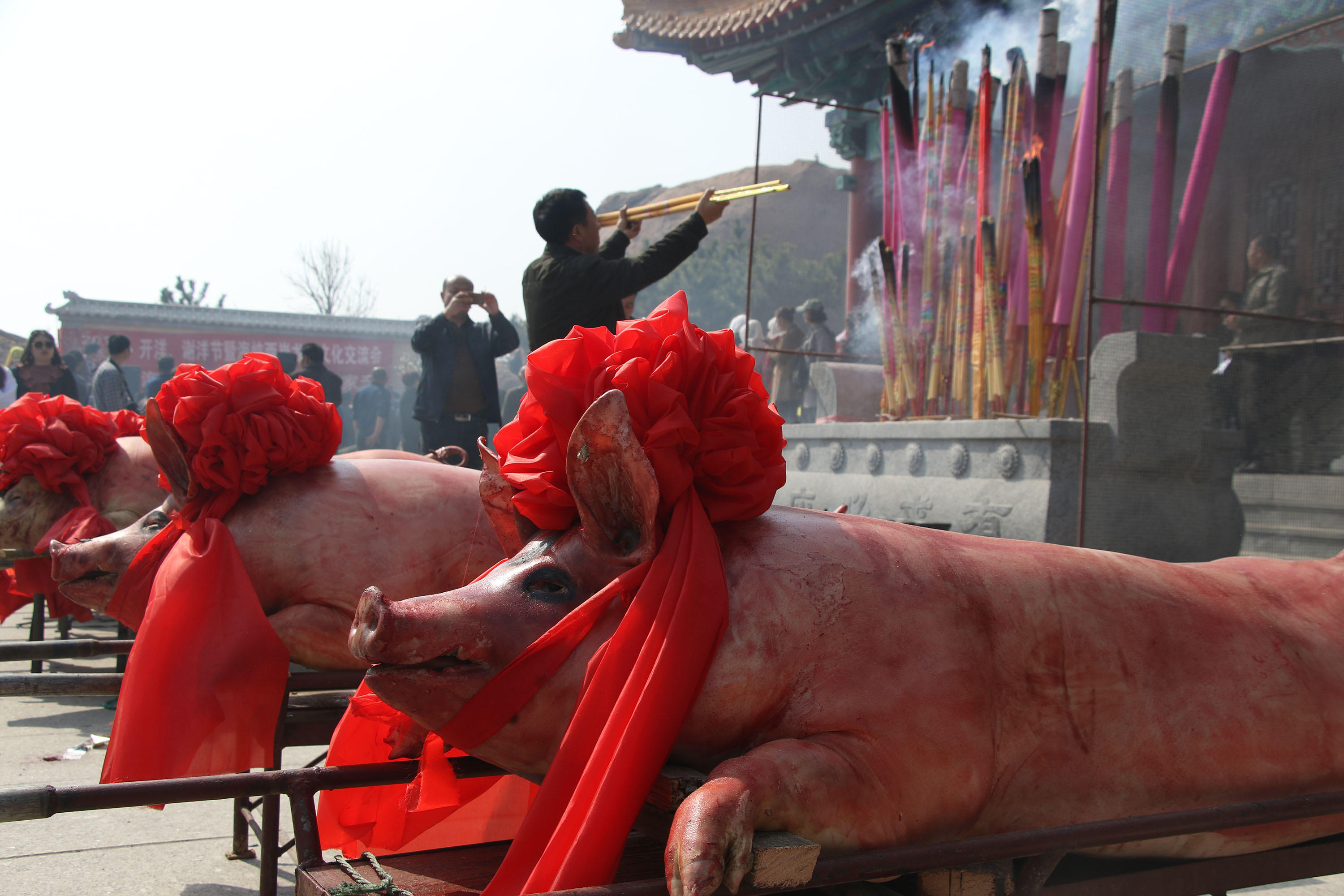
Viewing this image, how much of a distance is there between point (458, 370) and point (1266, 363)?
15.2 feet

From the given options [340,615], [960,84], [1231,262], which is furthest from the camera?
[1231,262]

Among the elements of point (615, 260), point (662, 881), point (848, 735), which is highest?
point (615, 260)

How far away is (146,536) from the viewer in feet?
8.95

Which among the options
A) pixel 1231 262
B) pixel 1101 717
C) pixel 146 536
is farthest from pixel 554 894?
pixel 1231 262

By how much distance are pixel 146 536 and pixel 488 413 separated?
96.5 inches

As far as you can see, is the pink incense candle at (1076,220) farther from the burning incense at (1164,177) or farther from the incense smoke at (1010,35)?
the incense smoke at (1010,35)

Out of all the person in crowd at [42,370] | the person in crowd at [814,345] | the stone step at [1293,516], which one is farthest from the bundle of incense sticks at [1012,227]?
the person in crowd at [42,370]

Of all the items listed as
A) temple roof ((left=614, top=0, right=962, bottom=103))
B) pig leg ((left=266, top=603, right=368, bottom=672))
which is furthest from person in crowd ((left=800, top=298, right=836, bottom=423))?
pig leg ((left=266, top=603, right=368, bottom=672))

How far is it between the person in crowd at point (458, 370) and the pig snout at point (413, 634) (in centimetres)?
359

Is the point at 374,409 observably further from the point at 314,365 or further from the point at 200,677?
the point at 200,677

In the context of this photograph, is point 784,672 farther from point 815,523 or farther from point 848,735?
point 815,523

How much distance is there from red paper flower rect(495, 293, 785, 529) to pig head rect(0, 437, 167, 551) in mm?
3185

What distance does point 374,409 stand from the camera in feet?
37.7

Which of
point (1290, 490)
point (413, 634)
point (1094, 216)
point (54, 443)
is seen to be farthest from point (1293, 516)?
point (54, 443)
